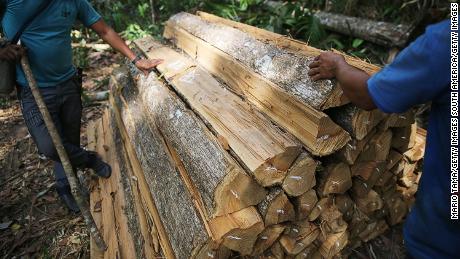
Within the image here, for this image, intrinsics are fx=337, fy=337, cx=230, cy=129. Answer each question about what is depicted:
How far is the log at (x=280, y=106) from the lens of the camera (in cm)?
206

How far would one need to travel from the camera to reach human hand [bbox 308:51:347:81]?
1.98 metres

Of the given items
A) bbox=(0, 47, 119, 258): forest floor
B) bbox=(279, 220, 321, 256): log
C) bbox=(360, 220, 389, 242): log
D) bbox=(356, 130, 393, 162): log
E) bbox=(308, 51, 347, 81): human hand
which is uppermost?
bbox=(308, 51, 347, 81): human hand

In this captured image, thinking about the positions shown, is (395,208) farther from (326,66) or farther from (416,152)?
(326,66)

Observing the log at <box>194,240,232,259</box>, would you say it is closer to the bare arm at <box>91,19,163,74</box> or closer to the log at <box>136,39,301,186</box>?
the log at <box>136,39,301,186</box>

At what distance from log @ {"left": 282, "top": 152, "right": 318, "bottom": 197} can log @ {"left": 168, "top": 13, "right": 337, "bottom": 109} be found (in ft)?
1.11


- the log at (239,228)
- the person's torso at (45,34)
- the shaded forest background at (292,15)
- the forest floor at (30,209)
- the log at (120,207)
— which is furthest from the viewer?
the shaded forest background at (292,15)

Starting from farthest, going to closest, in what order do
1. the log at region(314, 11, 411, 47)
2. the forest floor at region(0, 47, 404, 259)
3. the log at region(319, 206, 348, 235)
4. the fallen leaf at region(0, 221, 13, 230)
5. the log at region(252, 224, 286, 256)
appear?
the log at region(314, 11, 411, 47) < the fallen leaf at region(0, 221, 13, 230) < the forest floor at region(0, 47, 404, 259) < the log at region(319, 206, 348, 235) < the log at region(252, 224, 286, 256)

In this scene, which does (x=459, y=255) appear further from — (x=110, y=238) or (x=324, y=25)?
(x=324, y=25)

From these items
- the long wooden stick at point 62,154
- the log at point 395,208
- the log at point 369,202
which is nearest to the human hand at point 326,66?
the log at point 369,202

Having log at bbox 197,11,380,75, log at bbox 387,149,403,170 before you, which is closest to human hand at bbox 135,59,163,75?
log at bbox 197,11,380,75

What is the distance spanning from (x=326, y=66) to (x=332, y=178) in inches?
30.2

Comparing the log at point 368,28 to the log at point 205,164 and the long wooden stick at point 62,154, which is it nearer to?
the log at point 205,164

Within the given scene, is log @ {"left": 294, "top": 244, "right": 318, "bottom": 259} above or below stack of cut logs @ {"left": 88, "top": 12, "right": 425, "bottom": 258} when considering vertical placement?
below

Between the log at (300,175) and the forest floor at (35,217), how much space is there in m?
1.43
